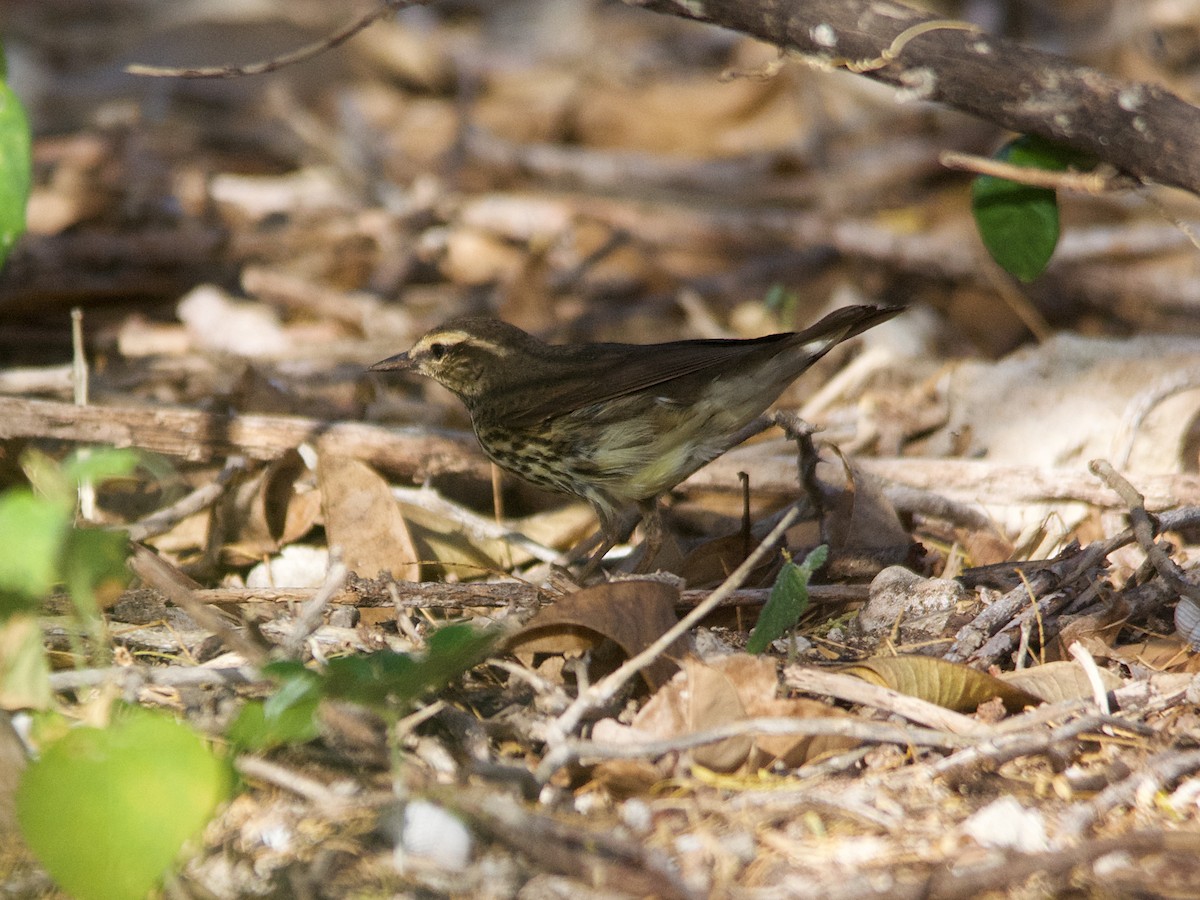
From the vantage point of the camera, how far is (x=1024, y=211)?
3.85m

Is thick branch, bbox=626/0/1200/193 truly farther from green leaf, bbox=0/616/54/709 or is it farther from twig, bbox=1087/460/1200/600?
green leaf, bbox=0/616/54/709

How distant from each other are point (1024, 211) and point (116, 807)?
10.2 ft

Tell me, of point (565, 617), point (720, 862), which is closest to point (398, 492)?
point (565, 617)

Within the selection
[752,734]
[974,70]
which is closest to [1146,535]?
[752,734]

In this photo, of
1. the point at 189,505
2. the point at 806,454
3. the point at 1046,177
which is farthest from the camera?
the point at 189,505

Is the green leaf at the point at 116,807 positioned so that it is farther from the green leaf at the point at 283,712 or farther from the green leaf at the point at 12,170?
the green leaf at the point at 12,170

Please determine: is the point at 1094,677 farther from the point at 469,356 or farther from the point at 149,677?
the point at 469,356

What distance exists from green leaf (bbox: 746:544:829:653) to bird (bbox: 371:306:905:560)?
1185 mm

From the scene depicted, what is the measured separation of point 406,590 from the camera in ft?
11.3

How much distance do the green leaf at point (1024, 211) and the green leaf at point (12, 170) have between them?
8.86 ft

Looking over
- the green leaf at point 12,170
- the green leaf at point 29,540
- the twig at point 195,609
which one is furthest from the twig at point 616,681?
the green leaf at point 12,170

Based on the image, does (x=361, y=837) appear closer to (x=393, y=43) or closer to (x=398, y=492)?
(x=398, y=492)

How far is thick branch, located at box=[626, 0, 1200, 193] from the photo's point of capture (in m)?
3.61

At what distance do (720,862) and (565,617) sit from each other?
2.53 feet
